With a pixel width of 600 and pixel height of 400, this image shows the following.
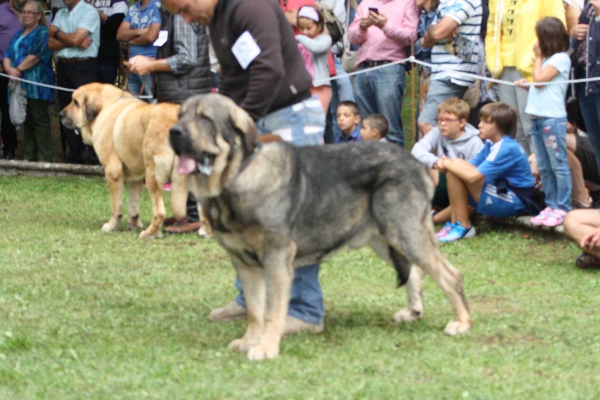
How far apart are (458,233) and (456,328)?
11.1 ft

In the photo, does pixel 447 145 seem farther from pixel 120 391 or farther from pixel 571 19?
pixel 120 391

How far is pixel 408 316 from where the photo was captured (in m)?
6.32

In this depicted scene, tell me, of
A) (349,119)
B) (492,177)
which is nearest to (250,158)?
(492,177)

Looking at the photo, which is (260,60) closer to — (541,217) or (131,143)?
(131,143)

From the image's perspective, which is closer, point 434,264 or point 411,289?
point 434,264

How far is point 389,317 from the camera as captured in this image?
6465 mm

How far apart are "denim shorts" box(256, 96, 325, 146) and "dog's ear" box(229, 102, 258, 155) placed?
28.8 inches

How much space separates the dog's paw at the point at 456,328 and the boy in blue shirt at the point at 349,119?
5.06m

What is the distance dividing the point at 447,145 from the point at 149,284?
3606mm

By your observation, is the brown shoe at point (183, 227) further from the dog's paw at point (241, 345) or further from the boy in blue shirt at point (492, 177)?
the dog's paw at point (241, 345)

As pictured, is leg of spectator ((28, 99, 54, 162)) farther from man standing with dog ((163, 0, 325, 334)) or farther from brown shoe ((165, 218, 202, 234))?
man standing with dog ((163, 0, 325, 334))

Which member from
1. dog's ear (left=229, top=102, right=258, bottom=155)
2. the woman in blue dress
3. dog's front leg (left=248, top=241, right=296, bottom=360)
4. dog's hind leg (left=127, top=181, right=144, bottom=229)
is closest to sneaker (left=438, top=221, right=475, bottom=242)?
dog's hind leg (left=127, top=181, right=144, bottom=229)

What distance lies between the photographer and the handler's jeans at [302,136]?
608cm

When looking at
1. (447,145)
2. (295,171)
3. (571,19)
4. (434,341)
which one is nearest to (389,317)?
(434,341)
